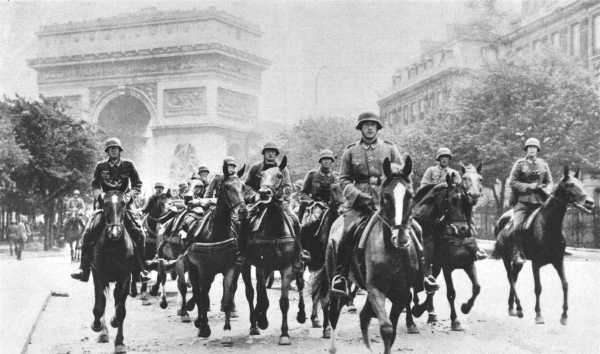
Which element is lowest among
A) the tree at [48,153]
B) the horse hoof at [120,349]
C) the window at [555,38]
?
the horse hoof at [120,349]

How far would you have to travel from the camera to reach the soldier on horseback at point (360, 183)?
383 inches

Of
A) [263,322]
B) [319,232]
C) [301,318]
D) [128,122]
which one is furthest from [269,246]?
[128,122]

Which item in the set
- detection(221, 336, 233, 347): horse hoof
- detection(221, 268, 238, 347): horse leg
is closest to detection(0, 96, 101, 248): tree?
detection(221, 268, 238, 347): horse leg

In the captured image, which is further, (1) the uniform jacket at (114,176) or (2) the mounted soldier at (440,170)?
(2) the mounted soldier at (440,170)

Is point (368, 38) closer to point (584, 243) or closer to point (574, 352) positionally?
point (584, 243)

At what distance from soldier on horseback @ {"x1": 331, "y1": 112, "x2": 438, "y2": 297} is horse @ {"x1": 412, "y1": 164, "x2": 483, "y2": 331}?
7.11 ft

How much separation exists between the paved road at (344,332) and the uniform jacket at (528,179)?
2.10 metres

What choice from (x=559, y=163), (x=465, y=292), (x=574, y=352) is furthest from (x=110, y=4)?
(x=574, y=352)

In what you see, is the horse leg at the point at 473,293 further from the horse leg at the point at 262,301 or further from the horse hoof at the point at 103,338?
the horse hoof at the point at 103,338

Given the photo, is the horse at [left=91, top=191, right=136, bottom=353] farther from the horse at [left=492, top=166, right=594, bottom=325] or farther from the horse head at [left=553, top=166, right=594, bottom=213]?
the horse head at [left=553, top=166, right=594, bottom=213]

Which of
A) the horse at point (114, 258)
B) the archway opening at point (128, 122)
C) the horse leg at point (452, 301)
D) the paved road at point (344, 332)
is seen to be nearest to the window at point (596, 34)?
the paved road at point (344, 332)

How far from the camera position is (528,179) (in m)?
14.2

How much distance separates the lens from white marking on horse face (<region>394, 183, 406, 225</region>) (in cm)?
846

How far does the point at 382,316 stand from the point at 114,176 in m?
4.88
